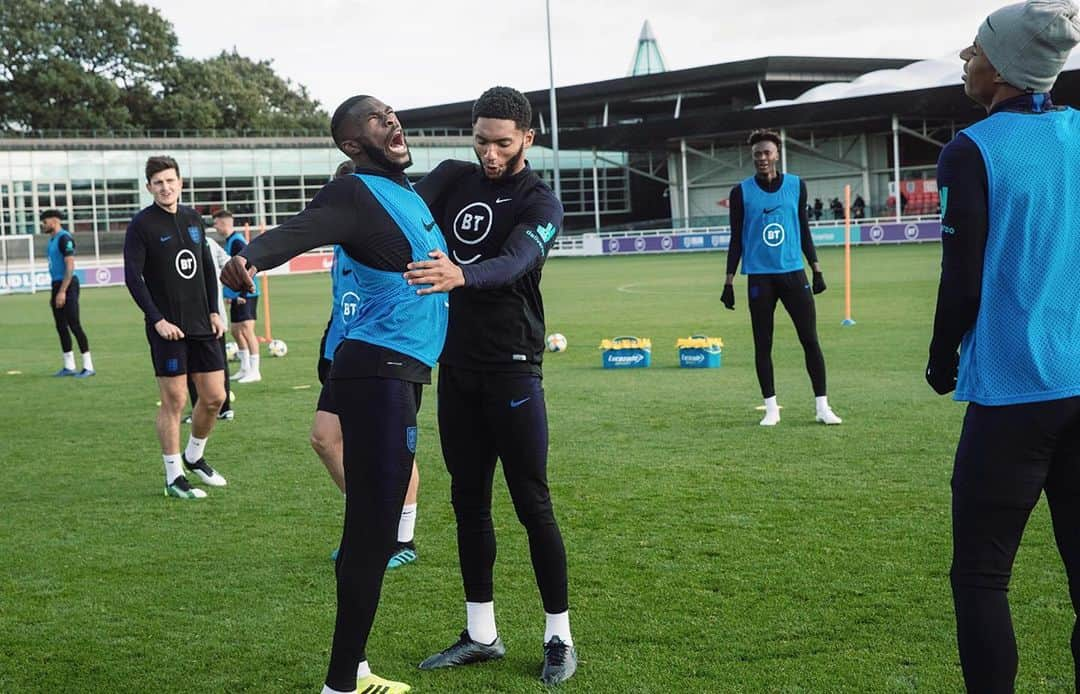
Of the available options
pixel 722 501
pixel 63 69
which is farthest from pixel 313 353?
pixel 63 69

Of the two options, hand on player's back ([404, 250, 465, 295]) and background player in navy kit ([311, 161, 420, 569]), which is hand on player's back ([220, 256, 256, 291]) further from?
background player in navy kit ([311, 161, 420, 569])

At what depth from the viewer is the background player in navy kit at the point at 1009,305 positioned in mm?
3217

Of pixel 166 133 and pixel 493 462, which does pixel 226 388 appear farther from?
pixel 166 133

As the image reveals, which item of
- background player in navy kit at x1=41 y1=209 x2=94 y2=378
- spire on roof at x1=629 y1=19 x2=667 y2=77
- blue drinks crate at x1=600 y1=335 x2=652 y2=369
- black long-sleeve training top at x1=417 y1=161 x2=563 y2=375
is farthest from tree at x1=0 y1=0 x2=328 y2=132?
black long-sleeve training top at x1=417 y1=161 x2=563 y2=375

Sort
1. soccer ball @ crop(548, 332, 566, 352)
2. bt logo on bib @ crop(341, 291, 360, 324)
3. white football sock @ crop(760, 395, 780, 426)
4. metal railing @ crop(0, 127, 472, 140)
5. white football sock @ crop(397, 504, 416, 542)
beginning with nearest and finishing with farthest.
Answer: bt logo on bib @ crop(341, 291, 360, 324) → white football sock @ crop(397, 504, 416, 542) → white football sock @ crop(760, 395, 780, 426) → soccer ball @ crop(548, 332, 566, 352) → metal railing @ crop(0, 127, 472, 140)

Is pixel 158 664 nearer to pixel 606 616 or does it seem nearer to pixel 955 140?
pixel 606 616

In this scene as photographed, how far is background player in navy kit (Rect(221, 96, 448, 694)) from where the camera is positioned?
4.11 meters

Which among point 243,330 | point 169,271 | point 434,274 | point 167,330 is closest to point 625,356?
point 243,330

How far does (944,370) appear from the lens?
3.48 metres

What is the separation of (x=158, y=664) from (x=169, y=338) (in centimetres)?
359

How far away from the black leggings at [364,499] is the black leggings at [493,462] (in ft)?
2.08

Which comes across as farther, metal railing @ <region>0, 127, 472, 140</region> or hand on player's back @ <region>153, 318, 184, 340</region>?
metal railing @ <region>0, 127, 472, 140</region>

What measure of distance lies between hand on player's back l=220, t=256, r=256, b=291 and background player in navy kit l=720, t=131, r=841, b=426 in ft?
21.2

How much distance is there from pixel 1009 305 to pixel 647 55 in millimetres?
84824
